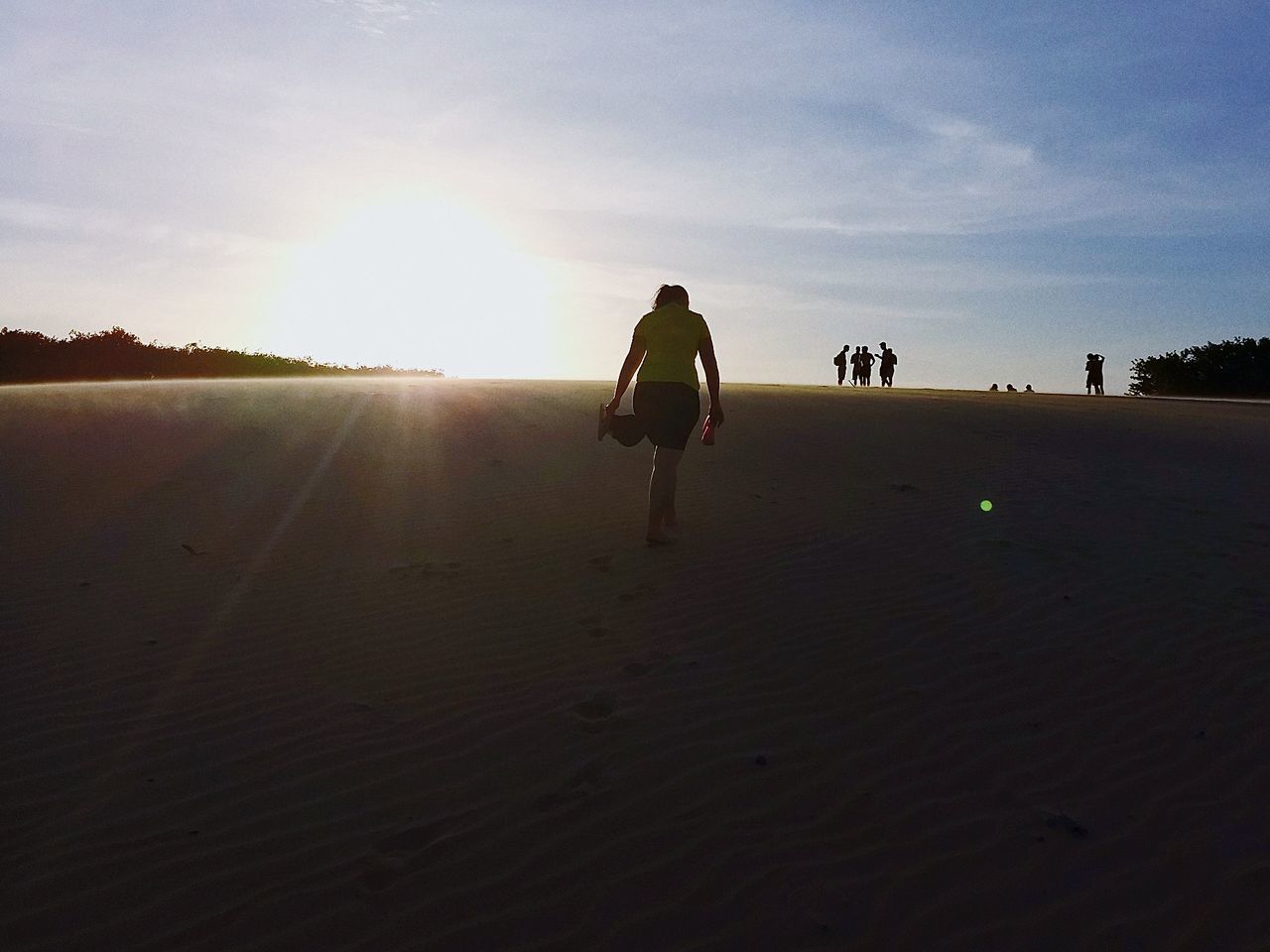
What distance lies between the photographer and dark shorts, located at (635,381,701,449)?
24.3 ft

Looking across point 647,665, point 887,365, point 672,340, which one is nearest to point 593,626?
point 647,665

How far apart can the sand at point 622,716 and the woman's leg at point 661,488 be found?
21cm

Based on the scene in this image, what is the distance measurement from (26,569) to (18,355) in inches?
1404

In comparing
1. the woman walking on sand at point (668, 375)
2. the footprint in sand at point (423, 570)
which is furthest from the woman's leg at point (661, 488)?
the footprint in sand at point (423, 570)

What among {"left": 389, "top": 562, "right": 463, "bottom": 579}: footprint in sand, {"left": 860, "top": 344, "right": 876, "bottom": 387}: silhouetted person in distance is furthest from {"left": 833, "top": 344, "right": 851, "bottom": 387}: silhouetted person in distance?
{"left": 389, "top": 562, "right": 463, "bottom": 579}: footprint in sand

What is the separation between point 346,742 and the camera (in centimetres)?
468

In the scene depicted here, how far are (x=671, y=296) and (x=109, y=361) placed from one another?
3738 cm

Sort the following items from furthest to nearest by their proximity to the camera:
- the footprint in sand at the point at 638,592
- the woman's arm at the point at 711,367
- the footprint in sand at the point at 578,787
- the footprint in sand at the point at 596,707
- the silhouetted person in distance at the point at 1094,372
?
the silhouetted person in distance at the point at 1094,372 → the woman's arm at the point at 711,367 → the footprint in sand at the point at 638,592 → the footprint in sand at the point at 596,707 → the footprint in sand at the point at 578,787

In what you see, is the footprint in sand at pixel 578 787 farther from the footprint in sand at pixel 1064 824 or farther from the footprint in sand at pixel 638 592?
the footprint in sand at pixel 638 592

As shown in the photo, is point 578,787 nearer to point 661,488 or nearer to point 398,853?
point 398,853

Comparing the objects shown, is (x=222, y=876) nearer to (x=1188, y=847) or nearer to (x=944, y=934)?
(x=944, y=934)

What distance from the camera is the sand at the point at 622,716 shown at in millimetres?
3488

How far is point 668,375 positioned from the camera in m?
7.42

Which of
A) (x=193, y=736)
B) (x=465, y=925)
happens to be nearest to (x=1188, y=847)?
(x=465, y=925)
